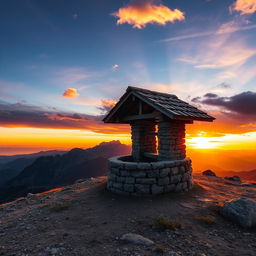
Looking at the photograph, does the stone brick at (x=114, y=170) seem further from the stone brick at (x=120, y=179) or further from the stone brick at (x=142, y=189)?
the stone brick at (x=142, y=189)

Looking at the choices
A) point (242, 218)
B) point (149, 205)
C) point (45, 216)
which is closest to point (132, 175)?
point (149, 205)

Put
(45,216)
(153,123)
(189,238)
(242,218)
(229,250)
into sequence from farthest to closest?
1. (153,123)
2. (45,216)
3. (242,218)
4. (189,238)
5. (229,250)

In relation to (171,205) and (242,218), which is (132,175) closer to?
(171,205)

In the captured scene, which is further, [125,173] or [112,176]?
[112,176]

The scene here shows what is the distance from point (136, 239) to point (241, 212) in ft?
12.3

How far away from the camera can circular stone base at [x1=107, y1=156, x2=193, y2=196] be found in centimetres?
807

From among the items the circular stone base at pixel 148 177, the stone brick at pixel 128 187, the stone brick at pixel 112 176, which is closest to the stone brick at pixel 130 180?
the circular stone base at pixel 148 177

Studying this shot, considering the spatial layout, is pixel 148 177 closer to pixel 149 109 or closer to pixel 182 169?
pixel 182 169

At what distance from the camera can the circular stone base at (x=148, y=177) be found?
26.5 ft

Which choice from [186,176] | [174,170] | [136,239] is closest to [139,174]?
[174,170]

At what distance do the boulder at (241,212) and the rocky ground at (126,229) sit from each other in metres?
0.21

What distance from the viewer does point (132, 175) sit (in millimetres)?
8234

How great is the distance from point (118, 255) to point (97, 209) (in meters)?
2.99

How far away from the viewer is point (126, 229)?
5.32 meters
